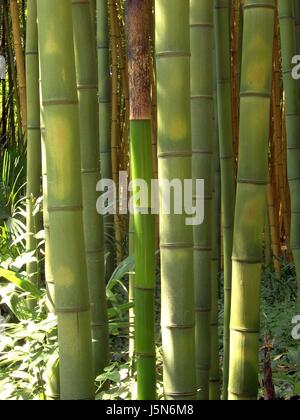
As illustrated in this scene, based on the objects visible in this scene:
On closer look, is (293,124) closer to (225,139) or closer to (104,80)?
(225,139)

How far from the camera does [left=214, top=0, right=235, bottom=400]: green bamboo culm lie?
74.7 inches

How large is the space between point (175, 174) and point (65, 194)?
0.18 metres

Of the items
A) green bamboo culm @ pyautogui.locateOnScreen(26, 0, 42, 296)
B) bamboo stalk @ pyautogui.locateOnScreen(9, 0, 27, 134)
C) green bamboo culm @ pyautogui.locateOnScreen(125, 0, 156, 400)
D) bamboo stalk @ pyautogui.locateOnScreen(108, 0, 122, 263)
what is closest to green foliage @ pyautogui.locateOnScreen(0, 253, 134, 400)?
green bamboo culm @ pyautogui.locateOnScreen(26, 0, 42, 296)

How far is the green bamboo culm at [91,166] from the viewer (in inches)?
61.0

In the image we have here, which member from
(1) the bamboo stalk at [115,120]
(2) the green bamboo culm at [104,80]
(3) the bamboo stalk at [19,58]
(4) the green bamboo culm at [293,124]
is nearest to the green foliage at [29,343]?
(4) the green bamboo culm at [293,124]

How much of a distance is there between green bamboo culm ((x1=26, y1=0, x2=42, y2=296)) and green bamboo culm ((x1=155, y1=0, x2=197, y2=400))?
76 centimetres

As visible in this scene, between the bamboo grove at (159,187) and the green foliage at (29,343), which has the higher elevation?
the bamboo grove at (159,187)

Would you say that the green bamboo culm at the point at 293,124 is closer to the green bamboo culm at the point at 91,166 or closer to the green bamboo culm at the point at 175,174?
the green bamboo culm at the point at 91,166

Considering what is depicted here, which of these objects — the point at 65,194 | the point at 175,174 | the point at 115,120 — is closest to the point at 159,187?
the point at 175,174

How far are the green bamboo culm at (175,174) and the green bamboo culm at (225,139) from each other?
707 millimetres

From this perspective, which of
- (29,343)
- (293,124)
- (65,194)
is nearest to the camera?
(65,194)

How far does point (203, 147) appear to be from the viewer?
1641mm
